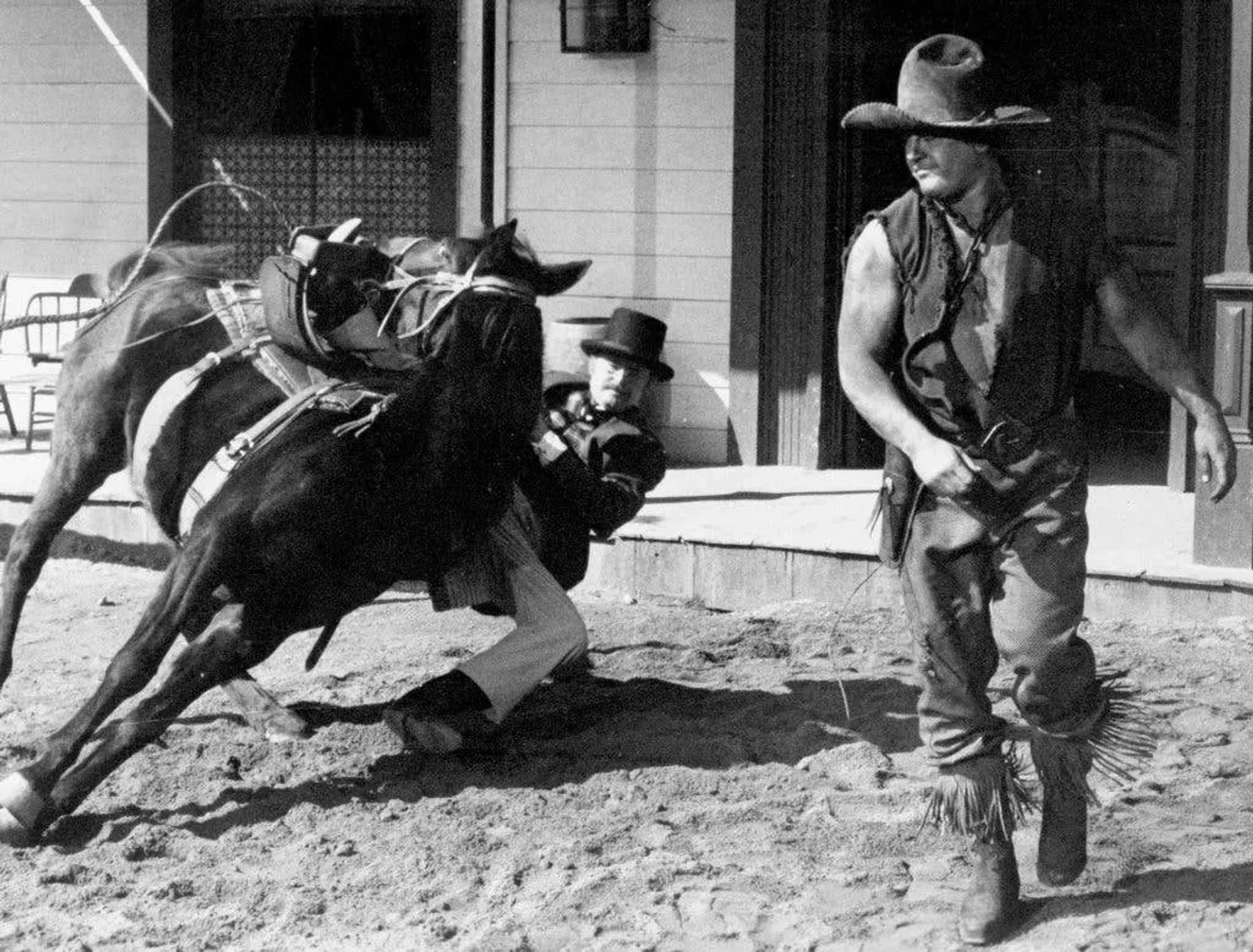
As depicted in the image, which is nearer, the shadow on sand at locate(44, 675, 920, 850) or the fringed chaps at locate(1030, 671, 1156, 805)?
the fringed chaps at locate(1030, 671, 1156, 805)

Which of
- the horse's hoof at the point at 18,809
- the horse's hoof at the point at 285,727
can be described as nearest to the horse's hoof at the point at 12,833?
the horse's hoof at the point at 18,809

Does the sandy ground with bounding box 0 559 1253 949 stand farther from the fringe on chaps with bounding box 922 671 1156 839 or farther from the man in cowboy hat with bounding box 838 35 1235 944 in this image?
the man in cowboy hat with bounding box 838 35 1235 944

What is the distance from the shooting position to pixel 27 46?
12.2 metres

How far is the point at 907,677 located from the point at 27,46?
7.70 m

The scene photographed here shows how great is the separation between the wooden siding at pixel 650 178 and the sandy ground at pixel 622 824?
141 inches

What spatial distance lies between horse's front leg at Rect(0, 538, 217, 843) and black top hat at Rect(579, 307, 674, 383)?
5.17 feet

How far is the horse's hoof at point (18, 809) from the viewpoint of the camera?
17.3 feet

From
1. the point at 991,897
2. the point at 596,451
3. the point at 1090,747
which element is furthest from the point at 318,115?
the point at 991,897

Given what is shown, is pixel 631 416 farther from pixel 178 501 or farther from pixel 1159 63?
pixel 1159 63

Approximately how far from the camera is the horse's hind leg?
21.2 feet

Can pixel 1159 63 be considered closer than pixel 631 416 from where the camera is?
No

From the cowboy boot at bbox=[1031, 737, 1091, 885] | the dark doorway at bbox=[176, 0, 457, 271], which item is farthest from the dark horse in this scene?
the dark doorway at bbox=[176, 0, 457, 271]

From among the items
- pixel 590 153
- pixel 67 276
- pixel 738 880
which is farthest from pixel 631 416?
pixel 67 276

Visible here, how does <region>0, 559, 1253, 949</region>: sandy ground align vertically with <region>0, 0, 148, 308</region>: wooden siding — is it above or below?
below
